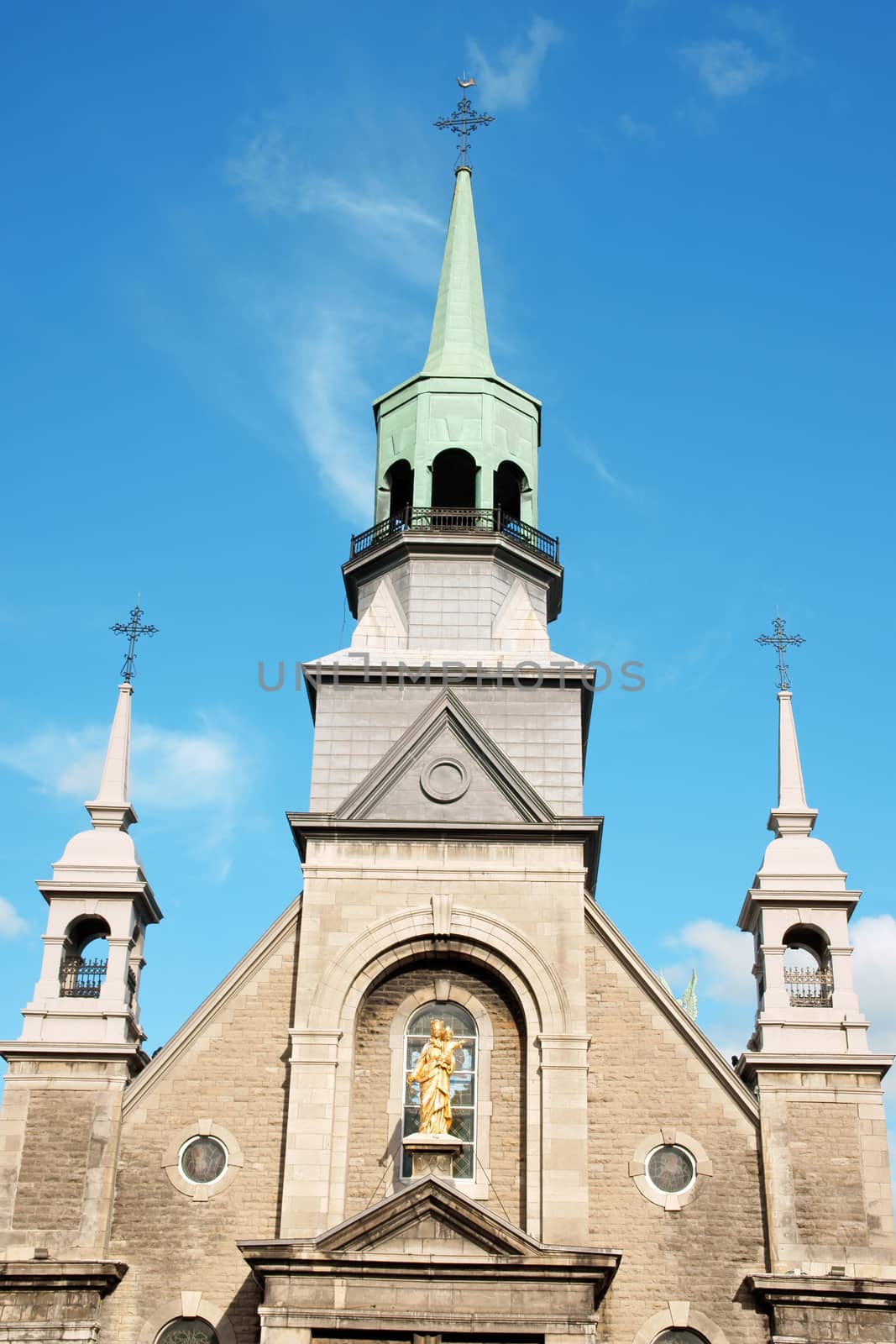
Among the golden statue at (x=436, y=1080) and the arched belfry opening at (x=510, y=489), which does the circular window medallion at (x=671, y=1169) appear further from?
the arched belfry opening at (x=510, y=489)

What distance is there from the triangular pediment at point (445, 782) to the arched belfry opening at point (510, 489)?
6.26m

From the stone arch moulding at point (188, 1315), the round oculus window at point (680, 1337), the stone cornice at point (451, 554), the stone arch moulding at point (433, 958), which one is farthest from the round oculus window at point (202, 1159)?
the stone cornice at point (451, 554)

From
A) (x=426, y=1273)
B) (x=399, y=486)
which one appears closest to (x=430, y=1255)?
(x=426, y=1273)

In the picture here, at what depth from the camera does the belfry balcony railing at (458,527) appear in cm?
3003

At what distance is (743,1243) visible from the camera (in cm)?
2286

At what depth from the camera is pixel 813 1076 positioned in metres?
23.7

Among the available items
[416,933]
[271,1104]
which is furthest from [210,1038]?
[416,933]

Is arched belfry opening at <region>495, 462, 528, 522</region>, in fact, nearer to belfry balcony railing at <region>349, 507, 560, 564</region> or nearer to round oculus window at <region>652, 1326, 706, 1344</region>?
belfry balcony railing at <region>349, 507, 560, 564</region>

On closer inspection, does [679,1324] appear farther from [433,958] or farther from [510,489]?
[510,489]

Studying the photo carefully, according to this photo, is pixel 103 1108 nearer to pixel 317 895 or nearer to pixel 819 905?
pixel 317 895

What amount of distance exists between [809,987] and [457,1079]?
5534 millimetres

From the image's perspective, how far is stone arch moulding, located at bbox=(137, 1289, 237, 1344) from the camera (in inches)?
884

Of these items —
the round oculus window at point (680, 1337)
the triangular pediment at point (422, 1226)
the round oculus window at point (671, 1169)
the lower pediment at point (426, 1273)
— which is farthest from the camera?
the round oculus window at point (671, 1169)

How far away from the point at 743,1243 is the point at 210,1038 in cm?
828
